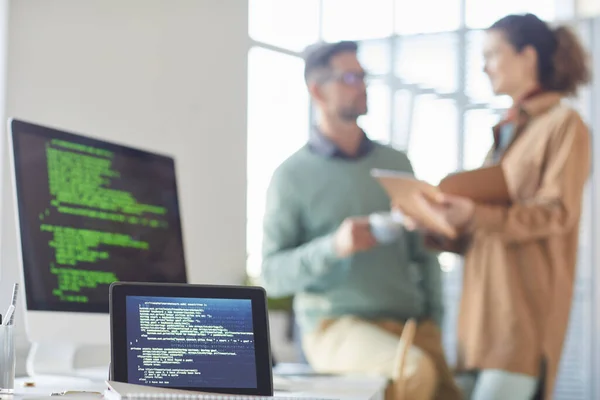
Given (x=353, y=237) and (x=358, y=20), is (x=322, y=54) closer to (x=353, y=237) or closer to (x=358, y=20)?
(x=358, y=20)

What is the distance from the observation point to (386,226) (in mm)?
2914

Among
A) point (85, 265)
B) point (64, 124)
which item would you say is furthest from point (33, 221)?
point (64, 124)

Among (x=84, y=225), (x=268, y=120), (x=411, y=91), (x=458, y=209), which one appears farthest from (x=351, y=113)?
(x=84, y=225)

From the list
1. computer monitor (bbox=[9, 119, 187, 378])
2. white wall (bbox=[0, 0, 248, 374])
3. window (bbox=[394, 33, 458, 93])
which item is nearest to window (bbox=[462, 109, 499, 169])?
window (bbox=[394, 33, 458, 93])

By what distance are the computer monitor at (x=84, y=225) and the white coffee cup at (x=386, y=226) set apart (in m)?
1.27

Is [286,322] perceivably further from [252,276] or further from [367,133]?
[367,133]

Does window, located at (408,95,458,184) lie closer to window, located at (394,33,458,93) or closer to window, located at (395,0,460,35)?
window, located at (394,33,458,93)

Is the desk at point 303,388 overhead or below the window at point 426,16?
below

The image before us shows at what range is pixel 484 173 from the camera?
278 cm

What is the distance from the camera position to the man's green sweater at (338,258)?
2916mm

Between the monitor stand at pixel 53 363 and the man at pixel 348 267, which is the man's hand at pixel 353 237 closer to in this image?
the man at pixel 348 267

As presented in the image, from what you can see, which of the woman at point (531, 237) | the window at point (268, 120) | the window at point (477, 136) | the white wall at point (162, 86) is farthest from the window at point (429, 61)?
the white wall at point (162, 86)

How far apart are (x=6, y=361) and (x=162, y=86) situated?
2.28m

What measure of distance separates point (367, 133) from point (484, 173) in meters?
0.46
